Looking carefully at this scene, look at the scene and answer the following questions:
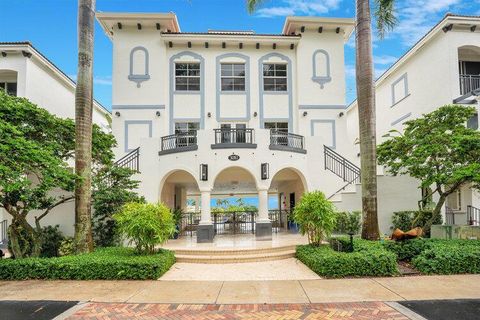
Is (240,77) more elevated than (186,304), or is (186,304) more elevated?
(240,77)

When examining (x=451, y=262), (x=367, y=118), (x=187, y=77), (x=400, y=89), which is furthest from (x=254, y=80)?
(x=451, y=262)

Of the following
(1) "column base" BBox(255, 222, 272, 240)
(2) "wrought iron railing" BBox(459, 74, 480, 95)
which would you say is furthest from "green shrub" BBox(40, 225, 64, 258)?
(2) "wrought iron railing" BBox(459, 74, 480, 95)

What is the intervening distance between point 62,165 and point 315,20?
15443 millimetres

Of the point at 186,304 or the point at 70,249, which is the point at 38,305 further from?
the point at 70,249

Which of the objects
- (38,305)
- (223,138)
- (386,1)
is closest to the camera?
(38,305)

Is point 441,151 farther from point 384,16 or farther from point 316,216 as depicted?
point 384,16

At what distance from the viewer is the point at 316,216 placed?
10.1 meters

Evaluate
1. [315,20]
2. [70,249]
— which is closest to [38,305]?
[70,249]

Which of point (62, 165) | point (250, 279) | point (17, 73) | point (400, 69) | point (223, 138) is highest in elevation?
point (400, 69)

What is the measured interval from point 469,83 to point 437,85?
196 cm

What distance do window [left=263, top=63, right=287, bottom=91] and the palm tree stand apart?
8.18 metres

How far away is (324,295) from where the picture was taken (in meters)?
6.82

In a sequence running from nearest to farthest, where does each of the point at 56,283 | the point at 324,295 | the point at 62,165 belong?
the point at 324,295, the point at 56,283, the point at 62,165

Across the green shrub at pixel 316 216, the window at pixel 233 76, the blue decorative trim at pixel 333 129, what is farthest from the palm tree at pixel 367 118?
the window at pixel 233 76
